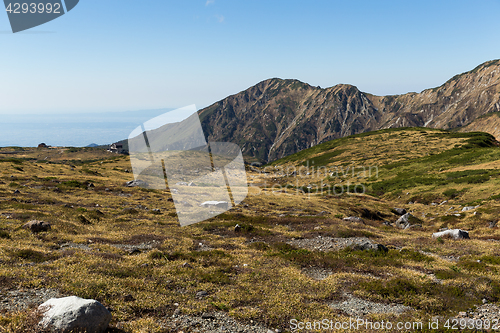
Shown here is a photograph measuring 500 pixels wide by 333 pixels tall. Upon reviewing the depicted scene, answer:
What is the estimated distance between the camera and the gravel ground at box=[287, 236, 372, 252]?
2377cm

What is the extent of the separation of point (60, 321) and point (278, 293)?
31.5 ft

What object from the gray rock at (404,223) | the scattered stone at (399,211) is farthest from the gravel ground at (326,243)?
the scattered stone at (399,211)

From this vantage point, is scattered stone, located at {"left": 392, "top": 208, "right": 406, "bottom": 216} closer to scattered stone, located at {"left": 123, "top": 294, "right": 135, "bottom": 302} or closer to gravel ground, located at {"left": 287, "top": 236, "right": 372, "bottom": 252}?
gravel ground, located at {"left": 287, "top": 236, "right": 372, "bottom": 252}

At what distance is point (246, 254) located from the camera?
21297 mm

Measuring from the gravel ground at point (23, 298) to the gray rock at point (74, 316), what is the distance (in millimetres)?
2265

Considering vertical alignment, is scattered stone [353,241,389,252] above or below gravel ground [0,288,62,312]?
below

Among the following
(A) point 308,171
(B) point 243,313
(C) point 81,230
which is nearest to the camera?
(B) point 243,313

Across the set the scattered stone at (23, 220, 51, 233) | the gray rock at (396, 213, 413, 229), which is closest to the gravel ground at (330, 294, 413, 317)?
the scattered stone at (23, 220, 51, 233)

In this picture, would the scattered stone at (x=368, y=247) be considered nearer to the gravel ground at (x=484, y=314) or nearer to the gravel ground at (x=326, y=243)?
the gravel ground at (x=326, y=243)

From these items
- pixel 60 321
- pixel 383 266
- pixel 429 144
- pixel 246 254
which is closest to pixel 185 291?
pixel 60 321

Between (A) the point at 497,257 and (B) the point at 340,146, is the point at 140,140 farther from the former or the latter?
(B) the point at 340,146

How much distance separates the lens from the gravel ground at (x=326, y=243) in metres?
23.8

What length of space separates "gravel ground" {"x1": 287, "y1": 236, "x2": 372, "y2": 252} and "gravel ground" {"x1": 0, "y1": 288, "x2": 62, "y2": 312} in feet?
63.5

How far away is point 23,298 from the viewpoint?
10836 millimetres
